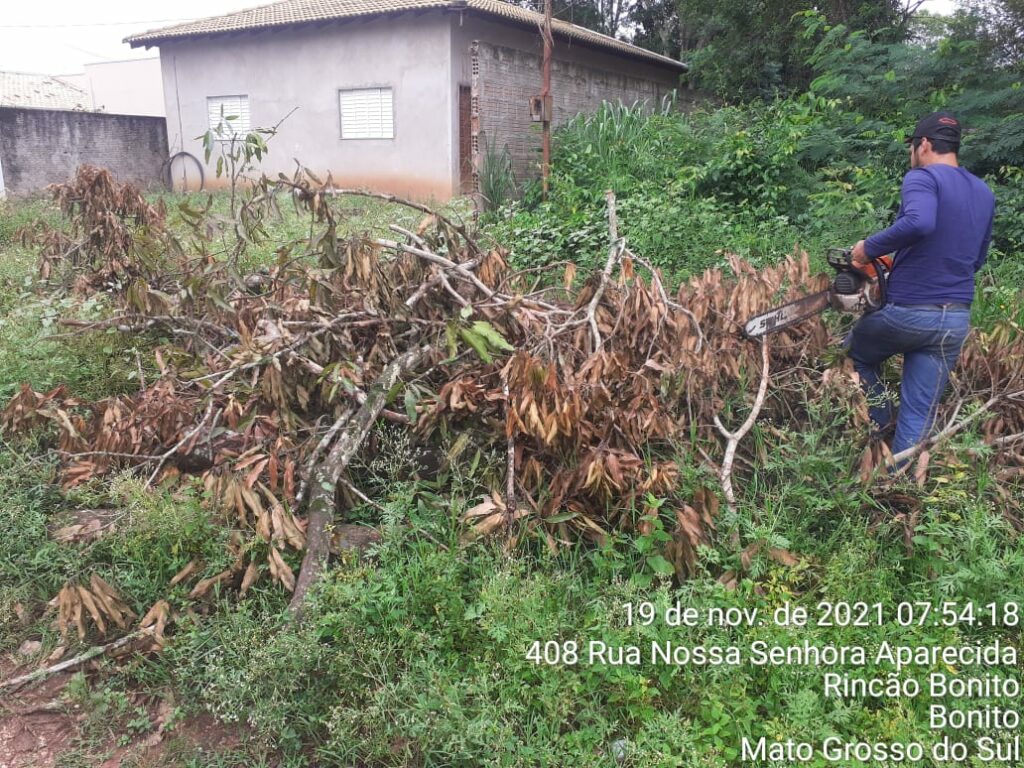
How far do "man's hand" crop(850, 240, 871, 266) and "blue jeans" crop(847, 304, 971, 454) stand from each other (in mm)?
231

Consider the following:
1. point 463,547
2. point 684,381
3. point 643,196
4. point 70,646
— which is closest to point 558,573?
point 463,547

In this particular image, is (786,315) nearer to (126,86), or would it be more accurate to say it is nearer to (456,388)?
(456,388)

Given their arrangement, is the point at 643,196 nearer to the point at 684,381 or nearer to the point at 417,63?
the point at 684,381

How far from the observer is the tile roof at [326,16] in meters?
11.1

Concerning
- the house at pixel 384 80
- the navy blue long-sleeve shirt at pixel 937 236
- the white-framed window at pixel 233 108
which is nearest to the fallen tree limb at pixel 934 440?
the navy blue long-sleeve shirt at pixel 937 236

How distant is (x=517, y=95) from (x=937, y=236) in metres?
9.28

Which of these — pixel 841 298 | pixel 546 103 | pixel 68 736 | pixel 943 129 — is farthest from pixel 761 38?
pixel 68 736

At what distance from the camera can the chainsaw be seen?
11.4 ft

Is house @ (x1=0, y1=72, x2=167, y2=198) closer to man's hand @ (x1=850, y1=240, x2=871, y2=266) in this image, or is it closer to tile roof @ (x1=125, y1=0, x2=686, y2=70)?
tile roof @ (x1=125, y1=0, x2=686, y2=70)

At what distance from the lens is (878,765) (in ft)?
7.48

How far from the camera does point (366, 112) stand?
12156 mm

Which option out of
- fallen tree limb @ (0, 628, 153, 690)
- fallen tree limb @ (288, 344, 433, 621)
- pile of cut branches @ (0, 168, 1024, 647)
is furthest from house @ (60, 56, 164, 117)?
fallen tree limb @ (0, 628, 153, 690)

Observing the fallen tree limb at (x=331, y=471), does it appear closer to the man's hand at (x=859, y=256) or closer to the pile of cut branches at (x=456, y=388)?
A: the pile of cut branches at (x=456, y=388)

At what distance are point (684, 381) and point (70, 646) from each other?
109 inches
